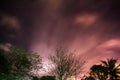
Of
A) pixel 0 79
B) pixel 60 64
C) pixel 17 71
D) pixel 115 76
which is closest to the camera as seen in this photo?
pixel 0 79

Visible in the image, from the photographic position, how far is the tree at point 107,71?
215 ft

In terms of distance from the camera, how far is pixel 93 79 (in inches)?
2665

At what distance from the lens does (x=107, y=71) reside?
66.9 m

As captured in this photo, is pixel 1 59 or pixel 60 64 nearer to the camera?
pixel 60 64

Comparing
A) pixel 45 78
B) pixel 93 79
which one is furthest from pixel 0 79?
pixel 93 79

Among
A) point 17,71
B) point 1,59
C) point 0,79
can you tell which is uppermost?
point 1,59

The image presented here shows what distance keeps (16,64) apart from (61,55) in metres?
12.6

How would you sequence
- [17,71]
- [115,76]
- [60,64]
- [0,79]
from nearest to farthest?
[0,79]
[60,64]
[17,71]
[115,76]

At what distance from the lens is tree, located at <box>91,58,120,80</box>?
215ft

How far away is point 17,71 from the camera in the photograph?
51.0 metres

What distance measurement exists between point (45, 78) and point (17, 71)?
737 centimetres

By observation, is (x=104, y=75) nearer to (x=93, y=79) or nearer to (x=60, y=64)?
(x=93, y=79)

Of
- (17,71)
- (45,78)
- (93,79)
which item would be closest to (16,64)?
(17,71)

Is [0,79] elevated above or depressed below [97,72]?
below
